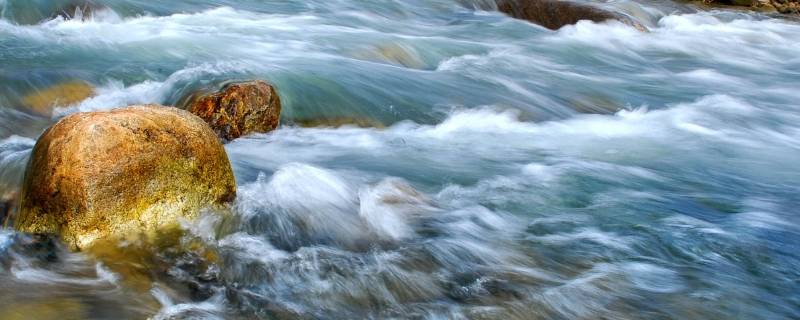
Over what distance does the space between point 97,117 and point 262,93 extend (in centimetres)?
224

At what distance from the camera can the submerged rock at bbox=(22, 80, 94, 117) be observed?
6711mm

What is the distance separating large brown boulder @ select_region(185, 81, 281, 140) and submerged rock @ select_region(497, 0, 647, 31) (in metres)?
7.03

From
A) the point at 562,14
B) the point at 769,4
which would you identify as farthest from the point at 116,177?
the point at 769,4

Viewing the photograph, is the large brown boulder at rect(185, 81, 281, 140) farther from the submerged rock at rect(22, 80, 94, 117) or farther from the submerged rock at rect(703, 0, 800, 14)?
the submerged rock at rect(703, 0, 800, 14)

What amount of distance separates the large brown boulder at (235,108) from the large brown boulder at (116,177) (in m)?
1.66

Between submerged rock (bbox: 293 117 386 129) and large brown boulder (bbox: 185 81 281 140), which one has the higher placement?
large brown boulder (bbox: 185 81 281 140)

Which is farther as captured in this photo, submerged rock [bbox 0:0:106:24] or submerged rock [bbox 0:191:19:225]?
submerged rock [bbox 0:0:106:24]

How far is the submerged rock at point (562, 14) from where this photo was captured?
12.3 meters

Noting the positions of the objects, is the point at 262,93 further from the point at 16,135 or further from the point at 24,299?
the point at 24,299

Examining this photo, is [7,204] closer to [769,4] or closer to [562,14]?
[562,14]

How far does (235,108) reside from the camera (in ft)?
20.3

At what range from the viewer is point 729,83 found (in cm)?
985

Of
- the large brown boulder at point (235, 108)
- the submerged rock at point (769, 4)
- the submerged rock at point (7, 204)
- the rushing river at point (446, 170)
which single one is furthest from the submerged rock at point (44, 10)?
the submerged rock at point (769, 4)

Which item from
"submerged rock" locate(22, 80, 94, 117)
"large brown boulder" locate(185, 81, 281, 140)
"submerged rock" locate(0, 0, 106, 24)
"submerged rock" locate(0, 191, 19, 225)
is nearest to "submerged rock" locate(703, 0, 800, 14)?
"submerged rock" locate(0, 0, 106, 24)
